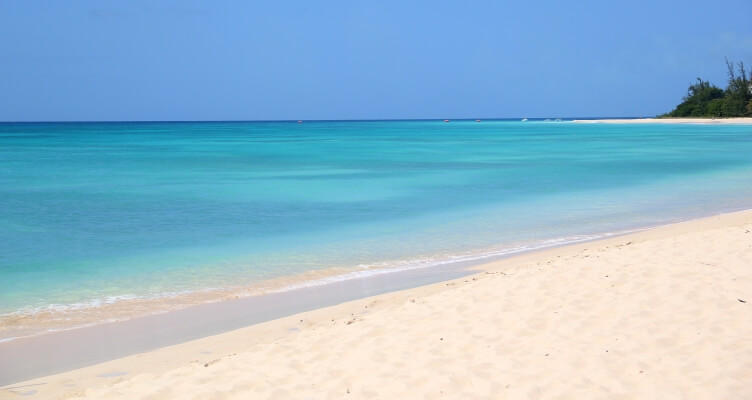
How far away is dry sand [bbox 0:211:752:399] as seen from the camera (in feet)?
13.2

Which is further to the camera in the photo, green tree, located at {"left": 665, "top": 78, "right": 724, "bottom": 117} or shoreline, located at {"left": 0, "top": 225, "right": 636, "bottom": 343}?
green tree, located at {"left": 665, "top": 78, "right": 724, "bottom": 117}

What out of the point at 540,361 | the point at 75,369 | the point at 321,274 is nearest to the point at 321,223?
the point at 321,274

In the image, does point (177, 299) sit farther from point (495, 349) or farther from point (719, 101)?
point (719, 101)

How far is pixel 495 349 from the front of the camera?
4594mm

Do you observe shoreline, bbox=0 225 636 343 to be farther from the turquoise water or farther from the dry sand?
the dry sand

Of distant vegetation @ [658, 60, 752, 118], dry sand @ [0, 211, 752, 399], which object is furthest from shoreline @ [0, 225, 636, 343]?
distant vegetation @ [658, 60, 752, 118]

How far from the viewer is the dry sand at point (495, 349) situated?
4.03m

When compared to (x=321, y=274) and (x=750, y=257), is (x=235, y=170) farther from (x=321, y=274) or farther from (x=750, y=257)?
(x=750, y=257)

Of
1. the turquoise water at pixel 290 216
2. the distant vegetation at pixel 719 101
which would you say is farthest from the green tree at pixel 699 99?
the turquoise water at pixel 290 216

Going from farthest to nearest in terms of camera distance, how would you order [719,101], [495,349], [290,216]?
[719,101]
[290,216]
[495,349]

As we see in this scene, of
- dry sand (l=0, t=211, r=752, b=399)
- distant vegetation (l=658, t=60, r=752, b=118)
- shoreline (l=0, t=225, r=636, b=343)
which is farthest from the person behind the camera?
distant vegetation (l=658, t=60, r=752, b=118)

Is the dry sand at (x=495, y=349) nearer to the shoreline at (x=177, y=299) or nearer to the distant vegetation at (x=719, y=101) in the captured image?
the shoreline at (x=177, y=299)

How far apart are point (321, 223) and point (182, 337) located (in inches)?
289

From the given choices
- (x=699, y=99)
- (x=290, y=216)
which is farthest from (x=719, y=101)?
(x=290, y=216)
